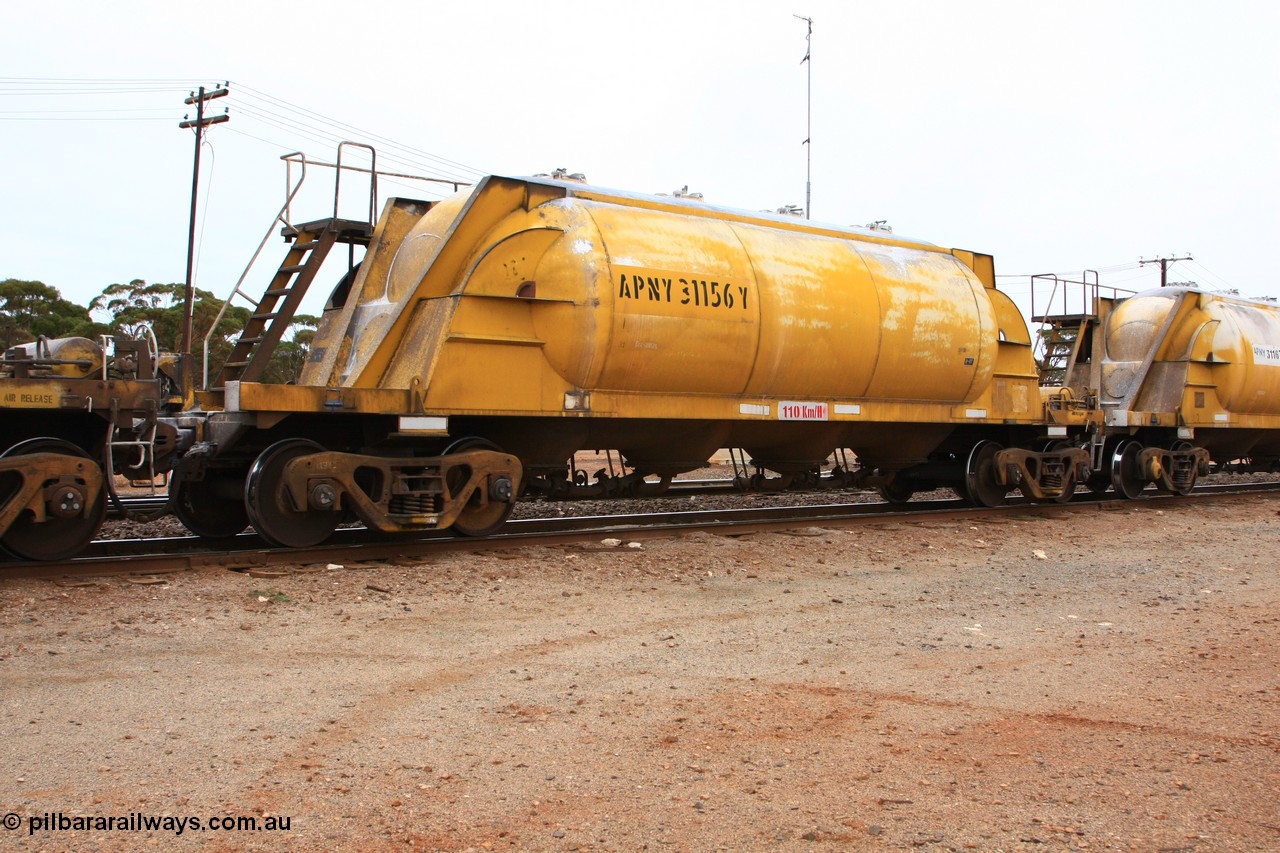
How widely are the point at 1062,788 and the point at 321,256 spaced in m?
7.90

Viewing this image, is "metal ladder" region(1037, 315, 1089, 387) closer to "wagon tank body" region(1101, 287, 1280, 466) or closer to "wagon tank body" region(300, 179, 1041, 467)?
"wagon tank body" region(1101, 287, 1280, 466)

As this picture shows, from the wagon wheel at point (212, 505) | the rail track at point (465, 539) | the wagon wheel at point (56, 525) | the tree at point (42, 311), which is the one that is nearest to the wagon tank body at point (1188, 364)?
the rail track at point (465, 539)

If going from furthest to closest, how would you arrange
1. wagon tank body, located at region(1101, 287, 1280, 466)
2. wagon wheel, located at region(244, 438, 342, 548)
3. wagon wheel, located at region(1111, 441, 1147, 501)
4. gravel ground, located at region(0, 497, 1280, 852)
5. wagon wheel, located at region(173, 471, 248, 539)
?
wagon tank body, located at region(1101, 287, 1280, 466) → wagon wheel, located at region(1111, 441, 1147, 501) → wagon wheel, located at region(173, 471, 248, 539) → wagon wheel, located at region(244, 438, 342, 548) → gravel ground, located at region(0, 497, 1280, 852)

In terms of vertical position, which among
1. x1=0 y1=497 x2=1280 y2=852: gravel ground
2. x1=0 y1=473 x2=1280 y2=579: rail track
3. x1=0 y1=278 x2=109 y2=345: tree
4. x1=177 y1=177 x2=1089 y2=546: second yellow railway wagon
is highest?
x1=0 y1=278 x2=109 y2=345: tree

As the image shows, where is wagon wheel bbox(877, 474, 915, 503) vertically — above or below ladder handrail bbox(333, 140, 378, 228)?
below

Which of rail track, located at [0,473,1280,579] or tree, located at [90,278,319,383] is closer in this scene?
rail track, located at [0,473,1280,579]

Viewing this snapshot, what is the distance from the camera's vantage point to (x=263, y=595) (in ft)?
24.7

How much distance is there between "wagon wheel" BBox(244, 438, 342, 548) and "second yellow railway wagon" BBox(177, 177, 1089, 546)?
0.02m

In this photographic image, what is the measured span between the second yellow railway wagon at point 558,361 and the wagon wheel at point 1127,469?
5.33m

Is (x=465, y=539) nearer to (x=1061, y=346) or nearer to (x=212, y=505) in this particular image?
(x=212, y=505)

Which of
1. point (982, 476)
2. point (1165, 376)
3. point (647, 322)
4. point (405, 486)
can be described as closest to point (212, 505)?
point (405, 486)

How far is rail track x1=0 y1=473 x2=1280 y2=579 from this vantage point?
8109 millimetres

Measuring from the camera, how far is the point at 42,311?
118 ft

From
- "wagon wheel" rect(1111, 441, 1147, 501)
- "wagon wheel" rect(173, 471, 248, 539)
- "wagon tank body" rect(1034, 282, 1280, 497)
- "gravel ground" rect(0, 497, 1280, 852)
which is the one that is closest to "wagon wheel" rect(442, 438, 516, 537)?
"gravel ground" rect(0, 497, 1280, 852)
